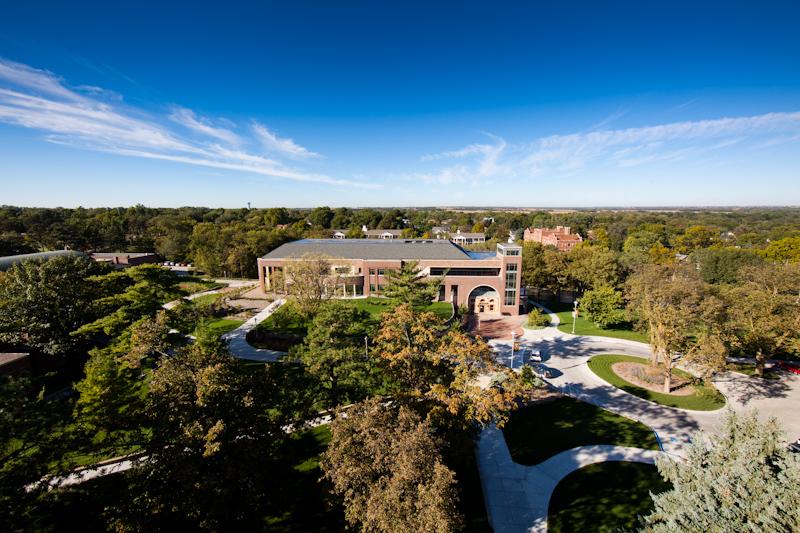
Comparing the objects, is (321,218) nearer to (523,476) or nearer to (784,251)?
(784,251)

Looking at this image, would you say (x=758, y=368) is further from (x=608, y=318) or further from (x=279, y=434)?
(x=279, y=434)

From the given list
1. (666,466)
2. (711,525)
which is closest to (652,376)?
(666,466)

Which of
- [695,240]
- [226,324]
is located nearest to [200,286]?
[226,324]

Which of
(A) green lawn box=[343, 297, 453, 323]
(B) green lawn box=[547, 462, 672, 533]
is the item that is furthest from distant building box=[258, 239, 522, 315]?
(B) green lawn box=[547, 462, 672, 533]

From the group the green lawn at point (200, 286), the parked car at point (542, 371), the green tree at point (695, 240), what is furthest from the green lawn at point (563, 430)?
the green tree at point (695, 240)

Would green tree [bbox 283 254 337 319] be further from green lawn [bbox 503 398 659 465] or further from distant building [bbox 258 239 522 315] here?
green lawn [bbox 503 398 659 465]
